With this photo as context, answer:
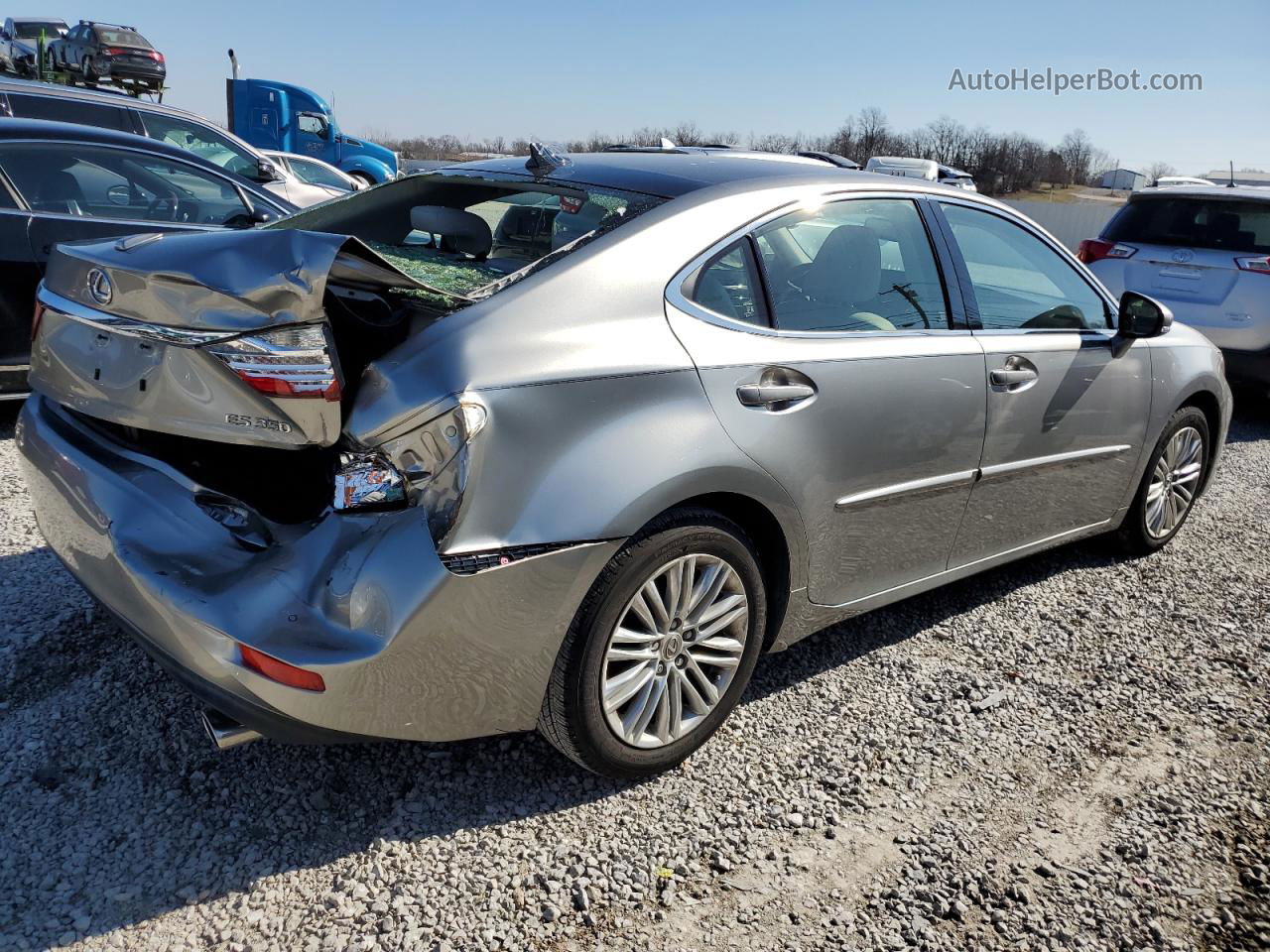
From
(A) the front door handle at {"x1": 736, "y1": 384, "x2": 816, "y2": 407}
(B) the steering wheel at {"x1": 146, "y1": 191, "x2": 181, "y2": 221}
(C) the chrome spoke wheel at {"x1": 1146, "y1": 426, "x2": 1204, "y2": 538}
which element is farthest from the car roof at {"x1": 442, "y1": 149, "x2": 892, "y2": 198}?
(B) the steering wheel at {"x1": 146, "y1": 191, "x2": 181, "y2": 221}

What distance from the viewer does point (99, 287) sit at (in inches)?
95.8

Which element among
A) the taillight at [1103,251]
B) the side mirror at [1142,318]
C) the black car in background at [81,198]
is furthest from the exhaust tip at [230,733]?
the taillight at [1103,251]

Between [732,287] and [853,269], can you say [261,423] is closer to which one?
[732,287]

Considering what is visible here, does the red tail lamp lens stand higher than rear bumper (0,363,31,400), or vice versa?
the red tail lamp lens

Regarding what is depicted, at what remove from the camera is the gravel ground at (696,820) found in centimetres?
222

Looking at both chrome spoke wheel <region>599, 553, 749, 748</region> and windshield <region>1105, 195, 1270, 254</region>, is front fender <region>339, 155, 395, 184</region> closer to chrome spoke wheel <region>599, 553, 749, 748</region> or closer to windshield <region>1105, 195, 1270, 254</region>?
windshield <region>1105, 195, 1270, 254</region>

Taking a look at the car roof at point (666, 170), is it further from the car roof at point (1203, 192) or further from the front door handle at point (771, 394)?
the car roof at point (1203, 192)

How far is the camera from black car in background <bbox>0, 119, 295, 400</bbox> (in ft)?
16.5

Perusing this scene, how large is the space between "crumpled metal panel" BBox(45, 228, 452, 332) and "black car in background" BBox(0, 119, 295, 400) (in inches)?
111

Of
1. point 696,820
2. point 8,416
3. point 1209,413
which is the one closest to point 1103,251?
point 1209,413

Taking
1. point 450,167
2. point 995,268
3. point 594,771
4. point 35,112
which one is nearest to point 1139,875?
point 594,771

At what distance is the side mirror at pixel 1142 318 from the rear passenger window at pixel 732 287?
6.66ft

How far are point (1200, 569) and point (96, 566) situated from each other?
4533 mm

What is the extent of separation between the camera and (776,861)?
2.47m
